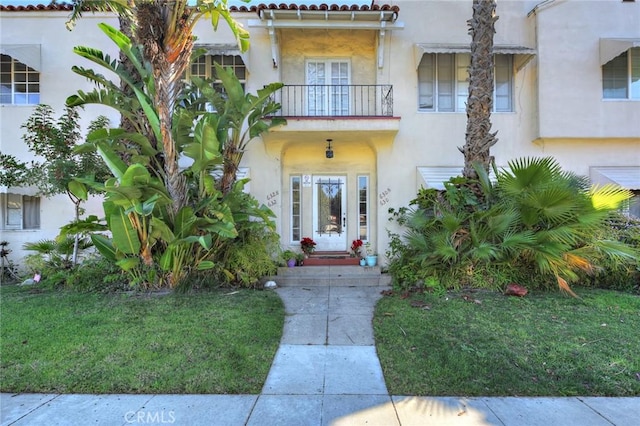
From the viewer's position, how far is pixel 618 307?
6141 mm

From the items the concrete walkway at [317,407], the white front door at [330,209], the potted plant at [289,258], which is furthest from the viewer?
the white front door at [330,209]

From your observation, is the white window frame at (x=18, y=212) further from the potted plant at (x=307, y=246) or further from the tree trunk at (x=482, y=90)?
the tree trunk at (x=482, y=90)

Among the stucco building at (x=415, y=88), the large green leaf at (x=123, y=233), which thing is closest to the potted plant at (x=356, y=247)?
the stucco building at (x=415, y=88)

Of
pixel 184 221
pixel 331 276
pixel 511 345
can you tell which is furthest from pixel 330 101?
pixel 511 345

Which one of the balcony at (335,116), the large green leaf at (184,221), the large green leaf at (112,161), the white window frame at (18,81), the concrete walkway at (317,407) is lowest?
the concrete walkway at (317,407)

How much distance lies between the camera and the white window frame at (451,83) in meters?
10.5

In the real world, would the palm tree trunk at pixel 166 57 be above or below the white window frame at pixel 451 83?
below

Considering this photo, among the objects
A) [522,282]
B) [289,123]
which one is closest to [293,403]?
[522,282]

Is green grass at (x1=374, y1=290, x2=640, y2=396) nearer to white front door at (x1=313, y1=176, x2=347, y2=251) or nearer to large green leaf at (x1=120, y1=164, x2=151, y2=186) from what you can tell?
white front door at (x1=313, y1=176, x2=347, y2=251)

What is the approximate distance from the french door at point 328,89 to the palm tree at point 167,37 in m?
4.06

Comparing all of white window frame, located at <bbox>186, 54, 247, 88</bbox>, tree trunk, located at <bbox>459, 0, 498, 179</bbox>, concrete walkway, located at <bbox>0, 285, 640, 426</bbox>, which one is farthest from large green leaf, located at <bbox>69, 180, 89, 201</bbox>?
tree trunk, located at <bbox>459, 0, 498, 179</bbox>

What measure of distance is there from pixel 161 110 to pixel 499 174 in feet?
23.5

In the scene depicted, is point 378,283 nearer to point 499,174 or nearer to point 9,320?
point 499,174

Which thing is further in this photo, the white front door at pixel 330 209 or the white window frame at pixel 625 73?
the white front door at pixel 330 209
